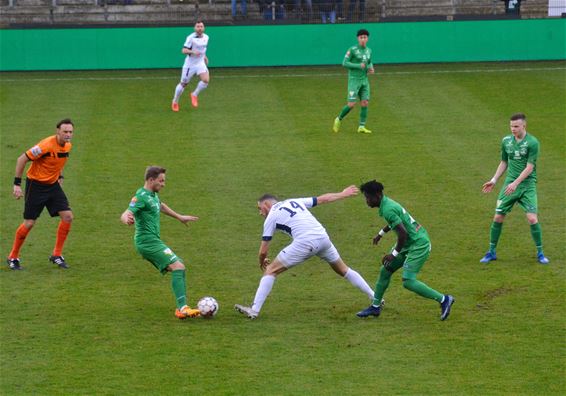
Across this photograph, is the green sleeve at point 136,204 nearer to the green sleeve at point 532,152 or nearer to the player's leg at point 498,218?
the player's leg at point 498,218

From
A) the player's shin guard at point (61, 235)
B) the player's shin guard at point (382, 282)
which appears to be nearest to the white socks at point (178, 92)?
the player's shin guard at point (61, 235)

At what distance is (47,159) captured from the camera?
15.8 metres

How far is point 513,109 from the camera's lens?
28.5m

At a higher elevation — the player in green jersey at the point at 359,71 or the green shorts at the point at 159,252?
the player in green jersey at the point at 359,71

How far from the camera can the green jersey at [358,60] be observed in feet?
83.5

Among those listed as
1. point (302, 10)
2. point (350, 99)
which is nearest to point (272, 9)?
point (302, 10)

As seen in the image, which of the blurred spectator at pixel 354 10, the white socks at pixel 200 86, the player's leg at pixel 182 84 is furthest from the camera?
the blurred spectator at pixel 354 10

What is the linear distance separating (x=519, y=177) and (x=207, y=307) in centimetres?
526

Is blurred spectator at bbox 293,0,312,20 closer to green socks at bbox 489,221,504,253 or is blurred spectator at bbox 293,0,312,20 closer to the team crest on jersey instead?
green socks at bbox 489,221,504,253

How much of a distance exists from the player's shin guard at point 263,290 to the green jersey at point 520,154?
458 cm

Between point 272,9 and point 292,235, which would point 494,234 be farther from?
point 272,9

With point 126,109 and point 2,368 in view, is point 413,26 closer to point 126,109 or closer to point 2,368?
point 126,109

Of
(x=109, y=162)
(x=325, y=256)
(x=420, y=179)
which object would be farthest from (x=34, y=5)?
(x=325, y=256)

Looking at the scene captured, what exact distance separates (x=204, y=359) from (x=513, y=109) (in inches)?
725
